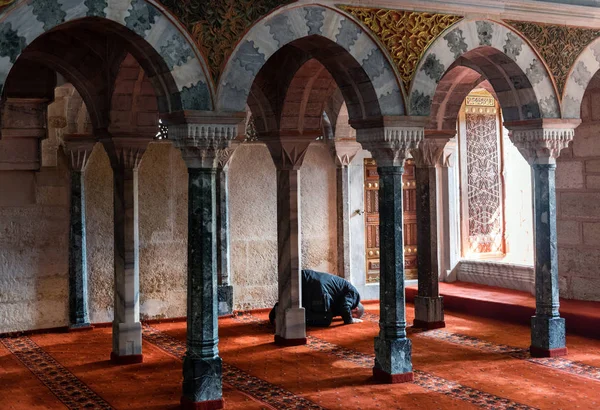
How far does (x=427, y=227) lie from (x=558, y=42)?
101 inches

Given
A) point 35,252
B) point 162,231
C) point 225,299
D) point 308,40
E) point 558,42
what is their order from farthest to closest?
point 225,299
point 162,231
point 35,252
point 558,42
point 308,40

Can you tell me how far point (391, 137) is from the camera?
6.59m

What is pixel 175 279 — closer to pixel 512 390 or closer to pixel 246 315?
pixel 246 315

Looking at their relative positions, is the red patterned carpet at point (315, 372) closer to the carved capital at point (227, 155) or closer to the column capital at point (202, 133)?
the column capital at point (202, 133)

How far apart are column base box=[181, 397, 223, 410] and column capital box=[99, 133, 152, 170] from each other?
7.96ft

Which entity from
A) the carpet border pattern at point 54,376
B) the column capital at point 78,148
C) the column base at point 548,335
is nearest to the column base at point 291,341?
the carpet border pattern at point 54,376

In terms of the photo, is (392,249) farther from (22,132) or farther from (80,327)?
(80,327)

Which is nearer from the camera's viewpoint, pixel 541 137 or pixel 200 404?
pixel 200 404

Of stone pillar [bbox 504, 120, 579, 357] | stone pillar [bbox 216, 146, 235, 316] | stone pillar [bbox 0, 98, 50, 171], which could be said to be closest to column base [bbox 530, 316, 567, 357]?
stone pillar [bbox 504, 120, 579, 357]

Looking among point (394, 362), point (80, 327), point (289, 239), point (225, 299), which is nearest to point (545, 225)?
point (394, 362)

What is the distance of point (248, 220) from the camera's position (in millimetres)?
10414

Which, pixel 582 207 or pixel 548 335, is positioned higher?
pixel 582 207

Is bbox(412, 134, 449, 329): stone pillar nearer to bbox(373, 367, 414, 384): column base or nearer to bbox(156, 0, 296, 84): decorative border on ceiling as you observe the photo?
bbox(373, 367, 414, 384): column base

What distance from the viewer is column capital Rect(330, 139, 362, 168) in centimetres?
1071
